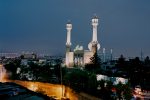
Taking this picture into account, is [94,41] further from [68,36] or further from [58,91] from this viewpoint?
[58,91]

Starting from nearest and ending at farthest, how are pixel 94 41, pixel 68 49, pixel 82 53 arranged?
pixel 94 41, pixel 82 53, pixel 68 49

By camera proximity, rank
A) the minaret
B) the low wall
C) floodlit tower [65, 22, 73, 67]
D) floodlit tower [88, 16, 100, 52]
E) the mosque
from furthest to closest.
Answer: the minaret, floodlit tower [65, 22, 73, 67], the mosque, floodlit tower [88, 16, 100, 52], the low wall

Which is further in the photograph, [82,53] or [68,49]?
[68,49]

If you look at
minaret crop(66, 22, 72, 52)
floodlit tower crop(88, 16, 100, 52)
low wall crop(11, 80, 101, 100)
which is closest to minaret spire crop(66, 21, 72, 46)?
minaret crop(66, 22, 72, 52)

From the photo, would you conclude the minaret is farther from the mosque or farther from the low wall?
the low wall

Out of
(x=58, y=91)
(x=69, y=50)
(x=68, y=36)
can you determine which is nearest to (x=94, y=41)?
(x=69, y=50)

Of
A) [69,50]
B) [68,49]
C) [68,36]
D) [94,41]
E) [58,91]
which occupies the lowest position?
[58,91]

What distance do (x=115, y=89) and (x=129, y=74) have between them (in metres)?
24.3

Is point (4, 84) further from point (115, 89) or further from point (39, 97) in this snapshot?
point (115, 89)

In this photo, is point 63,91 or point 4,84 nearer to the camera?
point 4,84

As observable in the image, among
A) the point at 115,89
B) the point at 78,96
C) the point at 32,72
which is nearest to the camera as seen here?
the point at 78,96

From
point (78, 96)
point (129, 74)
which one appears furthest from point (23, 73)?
point (78, 96)

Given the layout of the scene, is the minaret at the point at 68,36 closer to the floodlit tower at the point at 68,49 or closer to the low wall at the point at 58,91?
the floodlit tower at the point at 68,49

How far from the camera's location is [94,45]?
261ft
